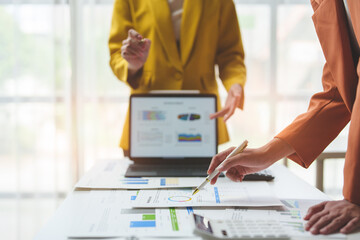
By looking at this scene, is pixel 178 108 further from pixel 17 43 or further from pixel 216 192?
pixel 17 43

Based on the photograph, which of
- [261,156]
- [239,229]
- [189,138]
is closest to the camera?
[239,229]

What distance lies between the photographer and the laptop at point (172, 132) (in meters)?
1.43

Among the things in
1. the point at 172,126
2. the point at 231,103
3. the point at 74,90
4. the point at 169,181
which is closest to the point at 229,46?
the point at 231,103

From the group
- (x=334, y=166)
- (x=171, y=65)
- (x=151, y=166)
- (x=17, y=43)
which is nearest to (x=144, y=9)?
(x=171, y=65)

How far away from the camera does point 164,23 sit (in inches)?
59.6

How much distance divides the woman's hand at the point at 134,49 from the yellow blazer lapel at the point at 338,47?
58cm

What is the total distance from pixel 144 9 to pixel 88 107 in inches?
45.6

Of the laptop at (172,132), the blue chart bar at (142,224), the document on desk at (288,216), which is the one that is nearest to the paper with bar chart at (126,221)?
the blue chart bar at (142,224)

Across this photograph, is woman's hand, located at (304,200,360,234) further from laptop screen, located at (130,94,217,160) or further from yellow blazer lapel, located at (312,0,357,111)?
laptop screen, located at (130,94,217,160)

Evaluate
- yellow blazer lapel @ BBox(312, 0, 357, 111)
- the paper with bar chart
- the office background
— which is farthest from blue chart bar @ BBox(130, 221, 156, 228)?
the office background

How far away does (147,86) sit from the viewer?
1578 millimetres

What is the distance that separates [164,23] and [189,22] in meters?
0.10

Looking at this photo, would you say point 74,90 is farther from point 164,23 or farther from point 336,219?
point 336,219

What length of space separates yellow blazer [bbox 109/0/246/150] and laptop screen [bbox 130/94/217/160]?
12 cm
